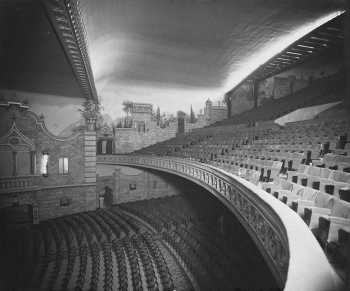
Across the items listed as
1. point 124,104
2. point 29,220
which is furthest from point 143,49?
point 29,220

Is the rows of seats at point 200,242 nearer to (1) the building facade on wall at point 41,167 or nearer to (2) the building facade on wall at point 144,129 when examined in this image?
(1) the building facade on wall at point 41,167

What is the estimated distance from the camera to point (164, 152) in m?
14.5

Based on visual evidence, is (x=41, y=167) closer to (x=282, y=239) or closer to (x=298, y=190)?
(x=298, y=190)

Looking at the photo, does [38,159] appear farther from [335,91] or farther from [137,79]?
[335,91]

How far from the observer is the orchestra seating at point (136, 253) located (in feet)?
21.5

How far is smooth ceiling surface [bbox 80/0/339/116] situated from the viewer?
25.8 feet

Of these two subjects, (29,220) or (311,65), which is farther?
(311,65)

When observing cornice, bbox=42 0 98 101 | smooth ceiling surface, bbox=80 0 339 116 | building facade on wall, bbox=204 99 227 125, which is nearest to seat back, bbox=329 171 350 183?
cornice, bbox=42 0 98 101

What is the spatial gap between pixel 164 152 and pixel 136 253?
6.99 meters

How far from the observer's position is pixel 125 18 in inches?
319

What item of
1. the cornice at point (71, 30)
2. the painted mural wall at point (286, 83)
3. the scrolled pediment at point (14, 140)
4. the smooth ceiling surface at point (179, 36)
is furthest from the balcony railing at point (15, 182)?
the painted mural wall at point (286, 83)

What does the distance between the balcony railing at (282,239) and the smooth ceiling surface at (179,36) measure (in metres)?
6.19

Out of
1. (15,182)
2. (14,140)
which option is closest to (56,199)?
(15,182)

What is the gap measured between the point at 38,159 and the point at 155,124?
911cm
